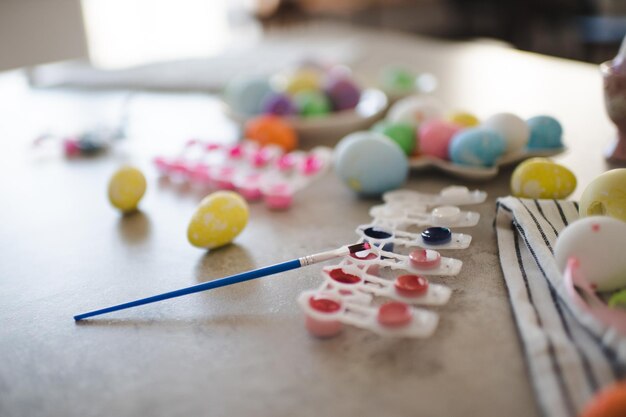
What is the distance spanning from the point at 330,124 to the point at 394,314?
0.75 m

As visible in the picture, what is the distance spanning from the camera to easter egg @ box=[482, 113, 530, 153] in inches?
37.5

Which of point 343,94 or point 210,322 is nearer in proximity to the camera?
point 210,322

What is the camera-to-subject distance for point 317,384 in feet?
1.70

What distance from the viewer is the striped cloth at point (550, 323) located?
47cm

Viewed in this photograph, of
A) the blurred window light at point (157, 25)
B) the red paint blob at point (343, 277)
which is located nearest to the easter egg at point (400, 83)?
the red paint blob at point (343, 277)

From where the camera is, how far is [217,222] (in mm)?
798

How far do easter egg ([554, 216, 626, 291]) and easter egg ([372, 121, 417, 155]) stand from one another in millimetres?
484

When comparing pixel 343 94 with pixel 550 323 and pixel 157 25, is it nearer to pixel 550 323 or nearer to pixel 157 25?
pixel 550 323

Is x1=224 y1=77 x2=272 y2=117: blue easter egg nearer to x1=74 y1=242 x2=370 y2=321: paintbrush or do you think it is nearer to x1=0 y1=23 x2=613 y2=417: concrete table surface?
x1=0 y1=23 x2=613 y2=417: concrete table surface

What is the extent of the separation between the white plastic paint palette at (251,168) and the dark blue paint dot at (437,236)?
0.28 m

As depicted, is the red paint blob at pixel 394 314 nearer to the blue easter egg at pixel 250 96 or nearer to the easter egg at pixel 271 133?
the easter egg at pixel 271 133

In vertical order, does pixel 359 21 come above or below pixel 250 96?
below

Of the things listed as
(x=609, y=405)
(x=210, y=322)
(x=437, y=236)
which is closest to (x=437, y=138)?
(x=437, y=236)

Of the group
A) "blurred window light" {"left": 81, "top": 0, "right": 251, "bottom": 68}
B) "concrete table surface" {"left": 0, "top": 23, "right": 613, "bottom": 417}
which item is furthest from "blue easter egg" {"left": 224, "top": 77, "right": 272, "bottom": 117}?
"blurred window light" {"left": 81, "top": 0, "right": 251, "bottom": 68}
